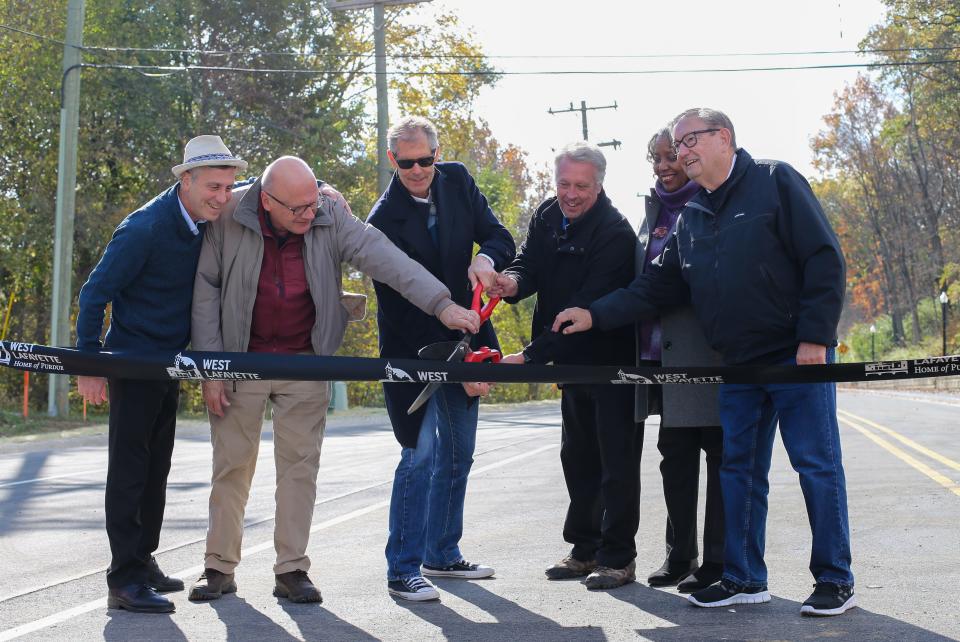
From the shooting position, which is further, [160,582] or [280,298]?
[160,582]

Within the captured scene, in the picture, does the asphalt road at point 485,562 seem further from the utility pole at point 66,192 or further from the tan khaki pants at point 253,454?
the utility pole at point 66,192

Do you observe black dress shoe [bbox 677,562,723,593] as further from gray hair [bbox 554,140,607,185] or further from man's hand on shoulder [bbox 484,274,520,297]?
gray hair [bbox 554,140,607,185]

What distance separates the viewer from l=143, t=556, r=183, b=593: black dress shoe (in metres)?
6.35

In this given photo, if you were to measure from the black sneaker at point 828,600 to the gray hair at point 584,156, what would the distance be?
7.63ft

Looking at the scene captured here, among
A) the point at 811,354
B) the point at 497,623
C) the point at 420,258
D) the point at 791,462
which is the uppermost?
the point at 420,258

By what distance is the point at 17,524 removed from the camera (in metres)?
9.23

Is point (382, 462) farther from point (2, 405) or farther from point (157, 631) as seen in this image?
point (2, 405)

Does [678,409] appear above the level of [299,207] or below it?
below

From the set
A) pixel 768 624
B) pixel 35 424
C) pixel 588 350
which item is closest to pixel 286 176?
pixel 588 350

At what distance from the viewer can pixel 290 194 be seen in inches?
241

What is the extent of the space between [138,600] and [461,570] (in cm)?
174

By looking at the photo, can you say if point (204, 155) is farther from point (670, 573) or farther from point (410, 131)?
point (670, 573)

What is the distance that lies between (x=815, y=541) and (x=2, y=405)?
2636cm

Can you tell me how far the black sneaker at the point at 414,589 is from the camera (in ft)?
20.2
